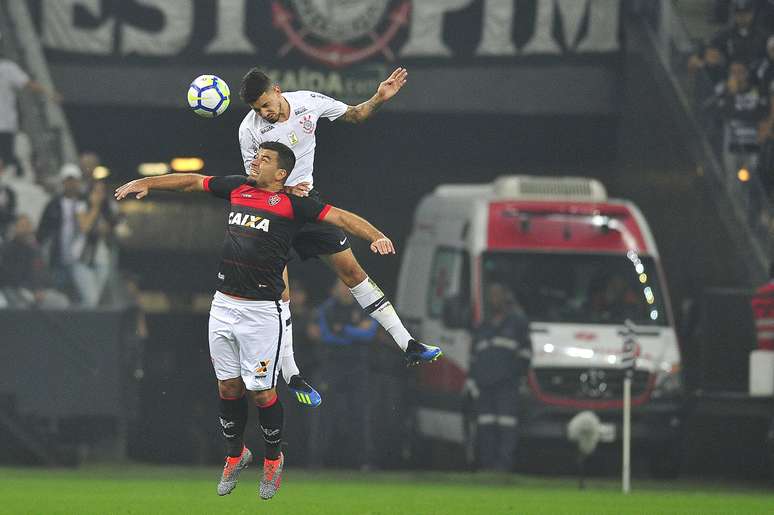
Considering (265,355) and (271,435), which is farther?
(271,435)

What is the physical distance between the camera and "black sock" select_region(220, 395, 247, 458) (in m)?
13.9

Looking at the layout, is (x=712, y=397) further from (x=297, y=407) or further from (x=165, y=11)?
(x=165, y=11)

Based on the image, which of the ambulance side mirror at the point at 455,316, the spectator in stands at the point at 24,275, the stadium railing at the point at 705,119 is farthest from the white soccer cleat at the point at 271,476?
the stadium railing at the point at 705,119

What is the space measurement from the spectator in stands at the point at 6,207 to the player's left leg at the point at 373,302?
9453 millimetres

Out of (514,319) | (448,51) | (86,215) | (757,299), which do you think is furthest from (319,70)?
(757,299)

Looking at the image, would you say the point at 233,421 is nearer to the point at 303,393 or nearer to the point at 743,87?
the point at 303,393

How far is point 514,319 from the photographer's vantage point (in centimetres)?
2078

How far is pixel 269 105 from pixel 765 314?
298 inches

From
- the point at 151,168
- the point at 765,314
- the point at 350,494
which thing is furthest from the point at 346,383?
the point at 151,168

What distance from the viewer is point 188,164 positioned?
97.9ft

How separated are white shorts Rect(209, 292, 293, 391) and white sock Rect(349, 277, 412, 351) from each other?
73cm

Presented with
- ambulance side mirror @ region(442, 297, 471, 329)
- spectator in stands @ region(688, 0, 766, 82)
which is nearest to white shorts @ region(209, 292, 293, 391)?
ambulance side mirror @ region(442, 297, 471, 329)

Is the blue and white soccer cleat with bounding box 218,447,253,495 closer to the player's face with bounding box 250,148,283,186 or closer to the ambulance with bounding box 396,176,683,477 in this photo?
the player's face with bounding box 250,148,283,186

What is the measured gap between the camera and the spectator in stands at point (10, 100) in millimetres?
24359
